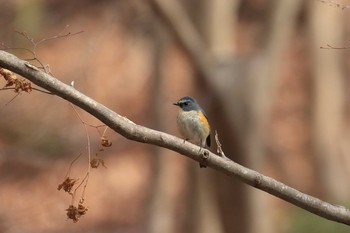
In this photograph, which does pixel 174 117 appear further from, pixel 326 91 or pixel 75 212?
pixel 75 212

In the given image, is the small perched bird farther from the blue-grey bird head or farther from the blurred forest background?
the blurred forest background

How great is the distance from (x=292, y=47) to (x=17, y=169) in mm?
8114


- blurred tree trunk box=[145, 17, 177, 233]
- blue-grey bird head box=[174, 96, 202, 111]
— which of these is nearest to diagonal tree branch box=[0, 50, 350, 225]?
blue-grey bird head box=[174, 96, 202, 111]

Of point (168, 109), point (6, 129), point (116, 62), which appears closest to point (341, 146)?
point (168, 109)

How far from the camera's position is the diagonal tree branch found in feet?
8.99

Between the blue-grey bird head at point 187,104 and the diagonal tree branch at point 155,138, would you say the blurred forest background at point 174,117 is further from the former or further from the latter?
the diagonal tree branch at point 155,138

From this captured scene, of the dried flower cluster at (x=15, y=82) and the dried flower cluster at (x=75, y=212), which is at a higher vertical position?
the dried flower cluster at (x=15, y=82)

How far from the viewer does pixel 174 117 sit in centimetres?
1163

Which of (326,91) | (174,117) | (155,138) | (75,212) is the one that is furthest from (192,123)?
(174,117)

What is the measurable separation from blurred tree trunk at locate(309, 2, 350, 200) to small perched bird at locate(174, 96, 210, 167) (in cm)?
631

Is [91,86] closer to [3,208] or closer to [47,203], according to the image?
[47,203]

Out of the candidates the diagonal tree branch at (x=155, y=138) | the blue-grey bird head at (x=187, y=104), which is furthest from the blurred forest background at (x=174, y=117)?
the diagonal tree branch at (x=155, y=138)

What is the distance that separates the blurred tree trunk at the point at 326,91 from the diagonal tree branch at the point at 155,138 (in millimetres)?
6994

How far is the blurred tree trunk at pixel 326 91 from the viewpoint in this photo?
399 inches
